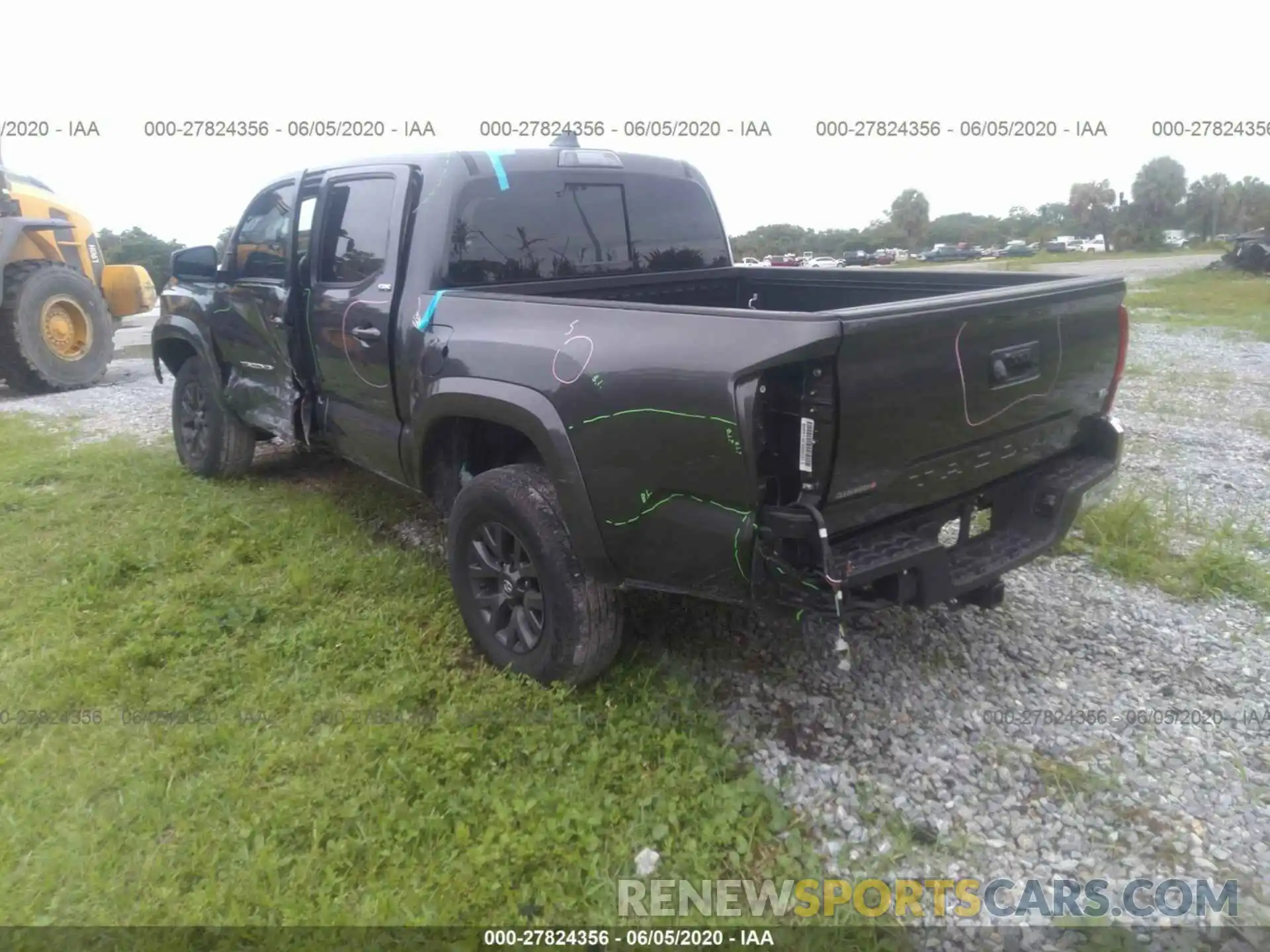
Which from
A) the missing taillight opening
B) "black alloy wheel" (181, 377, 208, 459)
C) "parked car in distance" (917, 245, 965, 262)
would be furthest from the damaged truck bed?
"parked car in distance" (917, 245, 965, 262)

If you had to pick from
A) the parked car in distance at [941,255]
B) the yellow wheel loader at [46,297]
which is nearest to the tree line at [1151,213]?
the parked car in distance at [941,255]

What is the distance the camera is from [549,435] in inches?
119

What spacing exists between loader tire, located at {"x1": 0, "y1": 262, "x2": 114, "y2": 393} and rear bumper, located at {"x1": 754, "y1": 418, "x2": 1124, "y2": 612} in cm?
1003

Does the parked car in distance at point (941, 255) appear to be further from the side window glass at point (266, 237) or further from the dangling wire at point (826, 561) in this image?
the dangling wire at point (826, 561)

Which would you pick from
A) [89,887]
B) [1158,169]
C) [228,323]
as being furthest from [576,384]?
[1158,169]

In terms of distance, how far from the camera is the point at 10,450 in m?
7.22

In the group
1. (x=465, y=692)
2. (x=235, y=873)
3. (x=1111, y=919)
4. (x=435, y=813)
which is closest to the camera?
(x=1111, y=919)

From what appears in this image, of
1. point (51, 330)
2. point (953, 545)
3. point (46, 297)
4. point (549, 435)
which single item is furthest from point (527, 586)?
point (51, 330)

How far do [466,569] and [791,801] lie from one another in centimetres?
155

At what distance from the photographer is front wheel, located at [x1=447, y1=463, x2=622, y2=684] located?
317 cm

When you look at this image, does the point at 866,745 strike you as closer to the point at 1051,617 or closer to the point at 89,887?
the point at 1051,617

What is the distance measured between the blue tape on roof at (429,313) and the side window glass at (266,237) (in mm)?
1447

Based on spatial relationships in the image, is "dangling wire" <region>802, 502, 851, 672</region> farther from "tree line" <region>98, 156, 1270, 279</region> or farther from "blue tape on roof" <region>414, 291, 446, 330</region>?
"tree line" <region>98, 156, 1270, 279</region>

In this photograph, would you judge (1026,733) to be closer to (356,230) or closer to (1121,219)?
(356,230)
